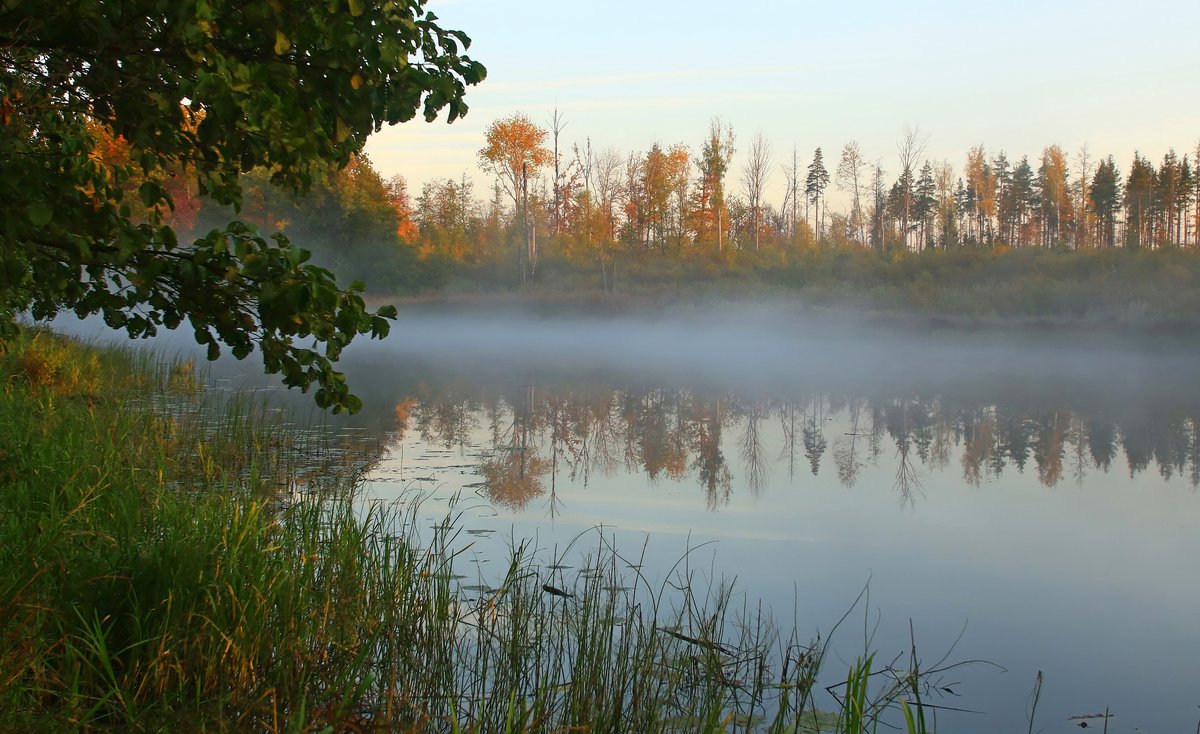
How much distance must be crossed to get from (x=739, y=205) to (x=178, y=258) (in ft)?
198

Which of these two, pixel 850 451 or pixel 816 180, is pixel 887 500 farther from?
pixel 816 180

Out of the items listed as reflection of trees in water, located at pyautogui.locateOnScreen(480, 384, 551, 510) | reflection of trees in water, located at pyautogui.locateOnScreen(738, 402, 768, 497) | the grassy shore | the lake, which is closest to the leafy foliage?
the grassy shore

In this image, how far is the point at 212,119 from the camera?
3.02 meters

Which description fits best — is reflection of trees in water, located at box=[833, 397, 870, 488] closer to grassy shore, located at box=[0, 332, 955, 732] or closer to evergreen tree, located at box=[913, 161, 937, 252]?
grassy shore, located at box=[0, 332, 955, 732]

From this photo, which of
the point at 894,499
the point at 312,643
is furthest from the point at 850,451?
the point at 312,643

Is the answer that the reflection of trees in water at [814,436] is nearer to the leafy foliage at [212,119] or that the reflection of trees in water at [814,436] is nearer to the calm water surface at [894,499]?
the calm water surface at [894,499]

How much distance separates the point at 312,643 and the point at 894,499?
6502mm

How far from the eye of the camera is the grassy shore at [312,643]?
3395 millimetres

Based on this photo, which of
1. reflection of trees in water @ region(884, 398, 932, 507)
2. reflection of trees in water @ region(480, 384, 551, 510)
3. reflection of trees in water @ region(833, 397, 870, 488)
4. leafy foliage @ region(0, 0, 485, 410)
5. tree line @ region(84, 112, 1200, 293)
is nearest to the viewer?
leafy foliage @ region(0, 0, 485, 410)

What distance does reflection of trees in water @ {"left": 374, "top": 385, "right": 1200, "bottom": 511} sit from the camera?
10.6 metres

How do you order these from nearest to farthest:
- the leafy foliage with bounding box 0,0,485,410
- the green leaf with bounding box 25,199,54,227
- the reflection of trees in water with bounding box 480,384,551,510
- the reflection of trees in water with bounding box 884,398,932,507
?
the green leaf with bounding box 25,199,54,227 < the leafy foliage with bounding box 0,0,485,410 < the reflection of trees in water with bounding box 480,384,551,510 < the reflection of trees in water with bounding box 884,398,932,507

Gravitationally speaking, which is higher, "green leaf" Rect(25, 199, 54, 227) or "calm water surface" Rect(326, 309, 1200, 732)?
"green leaf" Rect(25, 199, 54, 227)

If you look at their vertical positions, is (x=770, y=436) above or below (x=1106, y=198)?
below

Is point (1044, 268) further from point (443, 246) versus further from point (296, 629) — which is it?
point (296, 629)
